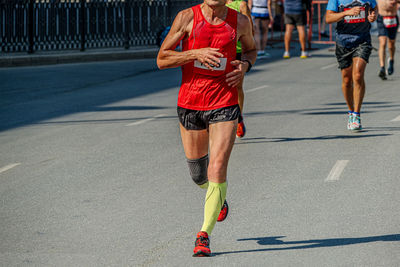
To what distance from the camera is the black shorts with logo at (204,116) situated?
225 inches

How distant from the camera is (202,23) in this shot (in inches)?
223

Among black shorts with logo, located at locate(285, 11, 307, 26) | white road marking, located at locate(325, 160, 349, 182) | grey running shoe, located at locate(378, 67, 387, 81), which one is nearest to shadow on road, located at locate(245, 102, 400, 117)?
grey running shoe, located at locate(378, 67, 387, 81)

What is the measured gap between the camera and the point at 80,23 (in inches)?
875

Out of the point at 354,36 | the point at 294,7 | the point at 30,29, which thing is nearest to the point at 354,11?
the point at 354,36

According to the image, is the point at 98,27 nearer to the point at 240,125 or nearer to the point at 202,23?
the point at 240,125

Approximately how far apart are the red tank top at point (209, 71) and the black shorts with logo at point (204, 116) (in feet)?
0.10

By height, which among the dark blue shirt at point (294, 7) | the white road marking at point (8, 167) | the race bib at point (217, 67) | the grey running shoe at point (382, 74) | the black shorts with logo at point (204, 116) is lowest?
the white road marking at point (8, 167)

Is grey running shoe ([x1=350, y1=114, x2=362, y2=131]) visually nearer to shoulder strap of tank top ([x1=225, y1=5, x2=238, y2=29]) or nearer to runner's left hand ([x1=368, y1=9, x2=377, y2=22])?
runner's left hand ([x1=368, y1=9, x2=377, y2=22])

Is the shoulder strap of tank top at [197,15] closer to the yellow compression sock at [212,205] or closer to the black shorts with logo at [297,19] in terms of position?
the yellow compression sock at [212,205]

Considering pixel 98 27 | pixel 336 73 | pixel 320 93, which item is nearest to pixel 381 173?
pixel 320 93

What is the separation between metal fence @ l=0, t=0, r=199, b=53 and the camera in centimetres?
2097

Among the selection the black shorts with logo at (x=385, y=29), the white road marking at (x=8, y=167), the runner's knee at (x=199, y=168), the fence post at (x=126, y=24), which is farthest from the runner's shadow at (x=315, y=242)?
the fence post at (x=126, y=24)

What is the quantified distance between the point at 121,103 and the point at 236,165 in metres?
5.45

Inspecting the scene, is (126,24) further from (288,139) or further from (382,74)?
(288,139)
